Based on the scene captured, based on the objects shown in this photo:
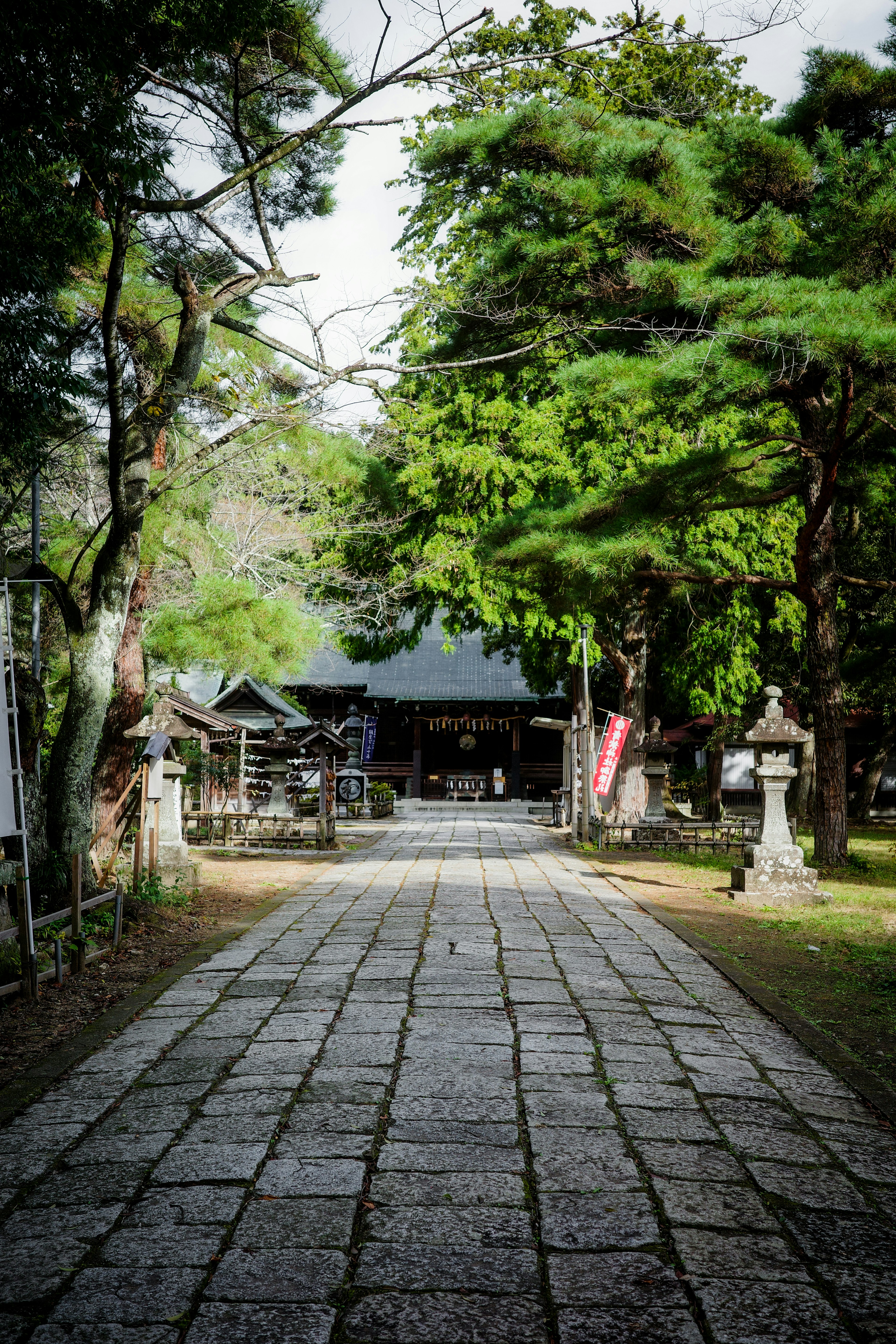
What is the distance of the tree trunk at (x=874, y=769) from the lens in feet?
67.4

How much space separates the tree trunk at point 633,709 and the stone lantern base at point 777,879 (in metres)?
7.81

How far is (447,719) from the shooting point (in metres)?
25.7

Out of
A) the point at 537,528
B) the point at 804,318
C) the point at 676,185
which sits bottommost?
the point at 537,528

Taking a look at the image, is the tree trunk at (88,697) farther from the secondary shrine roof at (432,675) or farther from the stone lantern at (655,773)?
the secondary shrine roof at (432,675)

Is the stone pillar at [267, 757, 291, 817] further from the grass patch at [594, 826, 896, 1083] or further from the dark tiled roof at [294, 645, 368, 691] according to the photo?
the dark tiled roof at [294, 645, 368, 691]

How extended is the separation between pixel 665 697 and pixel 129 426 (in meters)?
15.0

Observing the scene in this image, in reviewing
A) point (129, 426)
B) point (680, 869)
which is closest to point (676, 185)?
point (129, 426)

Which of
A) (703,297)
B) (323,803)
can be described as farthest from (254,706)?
(703,297)

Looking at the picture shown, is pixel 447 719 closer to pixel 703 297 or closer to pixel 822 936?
pixel 703 297

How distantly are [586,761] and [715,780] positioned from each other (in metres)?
7.52

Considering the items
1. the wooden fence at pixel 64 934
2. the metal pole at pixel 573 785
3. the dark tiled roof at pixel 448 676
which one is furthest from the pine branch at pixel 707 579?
the dark tiled roof at pixel 448 676

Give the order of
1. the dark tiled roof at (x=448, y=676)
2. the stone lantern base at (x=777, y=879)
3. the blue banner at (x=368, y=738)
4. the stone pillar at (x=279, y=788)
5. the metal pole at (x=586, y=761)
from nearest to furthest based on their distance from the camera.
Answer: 1. the stone lantern base at (x=777, y=879)
2. the metal pole at (x=586, y=761)
3. the stone pillar at (x=279, y=788)
4. the blue banner at (x=368, y=738)
5. the dark tiled roof at (x=448, y=676)

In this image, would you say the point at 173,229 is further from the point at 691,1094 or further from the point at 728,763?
the point at 728,763

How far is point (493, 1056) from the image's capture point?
12.7 ft
